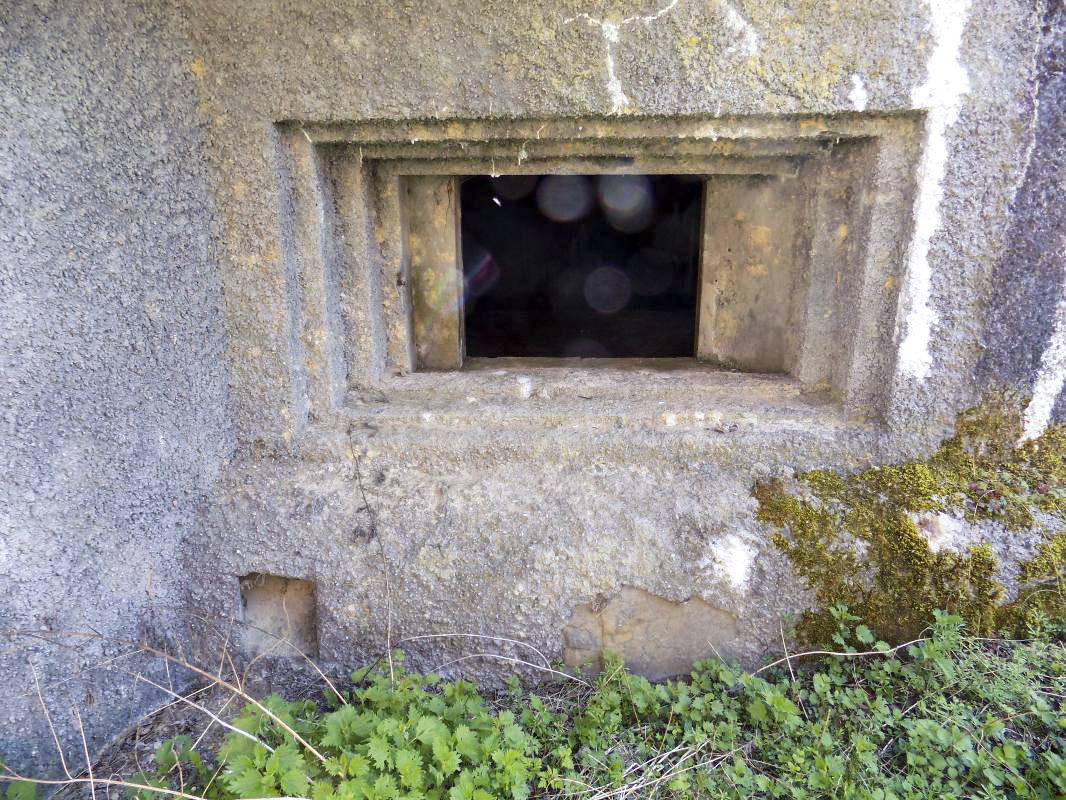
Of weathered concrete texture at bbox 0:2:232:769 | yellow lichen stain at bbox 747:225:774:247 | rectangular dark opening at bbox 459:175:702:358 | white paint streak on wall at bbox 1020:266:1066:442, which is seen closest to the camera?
weathered concrete texture at bbox 0:2:232:769

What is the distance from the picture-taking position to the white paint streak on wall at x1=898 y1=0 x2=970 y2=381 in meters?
1.39

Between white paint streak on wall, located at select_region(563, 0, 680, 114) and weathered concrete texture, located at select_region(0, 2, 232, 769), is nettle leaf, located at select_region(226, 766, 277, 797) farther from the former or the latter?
white paint streak on wall, located at select_region(563, 0, 680, 114)

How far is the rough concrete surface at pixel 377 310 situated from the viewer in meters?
1.27

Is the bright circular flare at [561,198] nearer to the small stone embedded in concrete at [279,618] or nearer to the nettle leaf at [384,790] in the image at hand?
the small stone embedded in concrete at [279,618]

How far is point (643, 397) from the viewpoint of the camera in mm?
1846

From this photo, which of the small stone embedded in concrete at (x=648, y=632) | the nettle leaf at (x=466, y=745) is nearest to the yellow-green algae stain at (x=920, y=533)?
the small stone embedded in concrete at (x=648, y=632)

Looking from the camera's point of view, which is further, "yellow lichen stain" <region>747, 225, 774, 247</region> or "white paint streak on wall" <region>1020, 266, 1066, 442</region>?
"yellow lichen stain" <region>747, 225, 774, 247</region>

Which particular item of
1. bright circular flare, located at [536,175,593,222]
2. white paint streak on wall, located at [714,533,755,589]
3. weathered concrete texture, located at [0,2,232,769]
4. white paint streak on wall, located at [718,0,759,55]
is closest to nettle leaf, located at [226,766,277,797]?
weathered concrete texture, located at [0,2,232,769]

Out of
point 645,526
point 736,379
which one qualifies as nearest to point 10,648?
point 645,526

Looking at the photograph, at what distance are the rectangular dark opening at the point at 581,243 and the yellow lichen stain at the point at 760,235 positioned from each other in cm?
377

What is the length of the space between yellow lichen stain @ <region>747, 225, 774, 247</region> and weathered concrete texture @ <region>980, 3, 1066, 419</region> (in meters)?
0.60

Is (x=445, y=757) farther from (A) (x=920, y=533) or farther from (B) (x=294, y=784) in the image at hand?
(A) (x=920, y=533)

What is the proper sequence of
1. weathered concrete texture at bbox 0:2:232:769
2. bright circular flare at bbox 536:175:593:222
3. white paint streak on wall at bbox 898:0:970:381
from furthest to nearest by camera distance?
bright circular flare at bbox 536:175:593:222, white paint streak on wall at bbox 898:0:970:381, weathered concrete texture at bbox 0:2:232:769

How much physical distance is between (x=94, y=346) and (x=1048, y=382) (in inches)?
87.2
